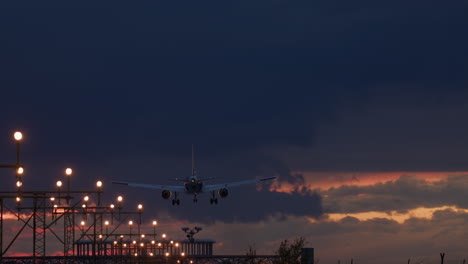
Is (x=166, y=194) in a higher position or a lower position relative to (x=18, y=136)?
higher

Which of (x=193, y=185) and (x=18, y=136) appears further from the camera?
(x=193, y=185)

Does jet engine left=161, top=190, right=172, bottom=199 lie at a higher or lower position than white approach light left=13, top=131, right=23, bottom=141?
higher

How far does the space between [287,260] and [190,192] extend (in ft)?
195

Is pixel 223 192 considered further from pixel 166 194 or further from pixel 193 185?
pixel 166 194

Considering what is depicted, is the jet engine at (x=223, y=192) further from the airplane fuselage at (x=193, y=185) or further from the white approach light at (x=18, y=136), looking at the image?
the white approach light at (x=18, y=136)

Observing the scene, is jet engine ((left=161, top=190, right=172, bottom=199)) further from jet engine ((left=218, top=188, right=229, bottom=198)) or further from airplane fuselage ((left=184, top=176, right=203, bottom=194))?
jet engine ((left=218, top=188, right=229, bottom=198))

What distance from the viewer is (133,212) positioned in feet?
494

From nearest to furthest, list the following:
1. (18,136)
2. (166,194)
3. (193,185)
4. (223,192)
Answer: (18,136)
(193,185)
(223,192)
(166,194)

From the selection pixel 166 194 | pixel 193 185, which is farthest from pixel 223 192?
pixel 166 194

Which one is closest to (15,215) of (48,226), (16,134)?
(48,226)

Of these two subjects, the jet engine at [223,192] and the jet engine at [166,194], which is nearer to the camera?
the jet engine at [223,192]

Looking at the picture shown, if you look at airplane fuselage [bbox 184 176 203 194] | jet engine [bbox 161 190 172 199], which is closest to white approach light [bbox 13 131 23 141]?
airplane fuselage [bbox 184 176 203 194]

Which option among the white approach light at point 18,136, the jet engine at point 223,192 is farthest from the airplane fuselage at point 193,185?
the white approach light at point 18,136

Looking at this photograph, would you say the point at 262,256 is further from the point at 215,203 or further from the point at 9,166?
the point at 9,166
